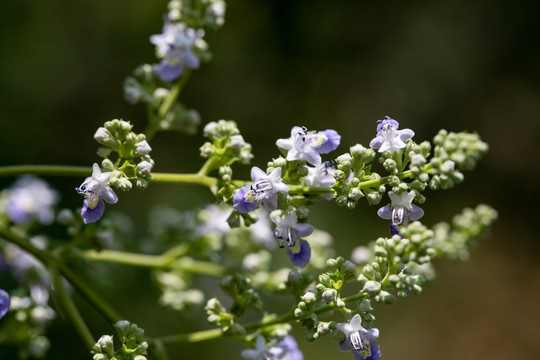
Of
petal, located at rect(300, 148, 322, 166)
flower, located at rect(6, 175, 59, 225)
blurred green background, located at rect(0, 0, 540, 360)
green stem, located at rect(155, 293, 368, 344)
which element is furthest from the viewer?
blurred green background, located at rect(0, 0, 540, 360)

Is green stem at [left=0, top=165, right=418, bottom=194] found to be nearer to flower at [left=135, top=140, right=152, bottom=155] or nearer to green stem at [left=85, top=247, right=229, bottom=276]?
flower at [left=135, top=140, right=152, bottom=155]

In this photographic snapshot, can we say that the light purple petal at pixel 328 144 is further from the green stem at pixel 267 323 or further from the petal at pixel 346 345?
the petal at pixel 346 345

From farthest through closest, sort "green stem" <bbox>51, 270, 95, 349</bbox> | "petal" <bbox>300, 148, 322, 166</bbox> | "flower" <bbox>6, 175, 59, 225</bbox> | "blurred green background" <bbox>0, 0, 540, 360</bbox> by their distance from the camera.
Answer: "blurred green background" <bbox>0, 0, 540, 360</bbox> → "flower" <bbox>6, 175, 59, 225</bbox> → "green stem" <bbox>51, 270, 95, 349</bbox> → "petal" <bbox>300, 148, 322, 166</bbox>

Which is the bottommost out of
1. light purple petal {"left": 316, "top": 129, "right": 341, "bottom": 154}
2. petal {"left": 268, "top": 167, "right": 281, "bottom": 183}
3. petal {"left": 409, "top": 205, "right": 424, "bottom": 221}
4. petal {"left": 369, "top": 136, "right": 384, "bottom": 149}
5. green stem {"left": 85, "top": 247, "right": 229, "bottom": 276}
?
petal {"left": 409, "top": 205, "right": 424, "bottom": 221}

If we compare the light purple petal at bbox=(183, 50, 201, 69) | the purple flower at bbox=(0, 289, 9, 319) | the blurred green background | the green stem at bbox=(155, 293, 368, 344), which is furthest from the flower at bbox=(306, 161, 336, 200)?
the blurred green background

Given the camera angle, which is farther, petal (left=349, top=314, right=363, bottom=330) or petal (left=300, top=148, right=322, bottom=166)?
petal (left=300, top=148, right=322, bottom=166)

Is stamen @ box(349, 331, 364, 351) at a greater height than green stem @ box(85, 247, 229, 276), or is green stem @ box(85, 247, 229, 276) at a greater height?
green stem @ box(85, 247, 229, 276)

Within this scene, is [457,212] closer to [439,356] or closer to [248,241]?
[439,356]
